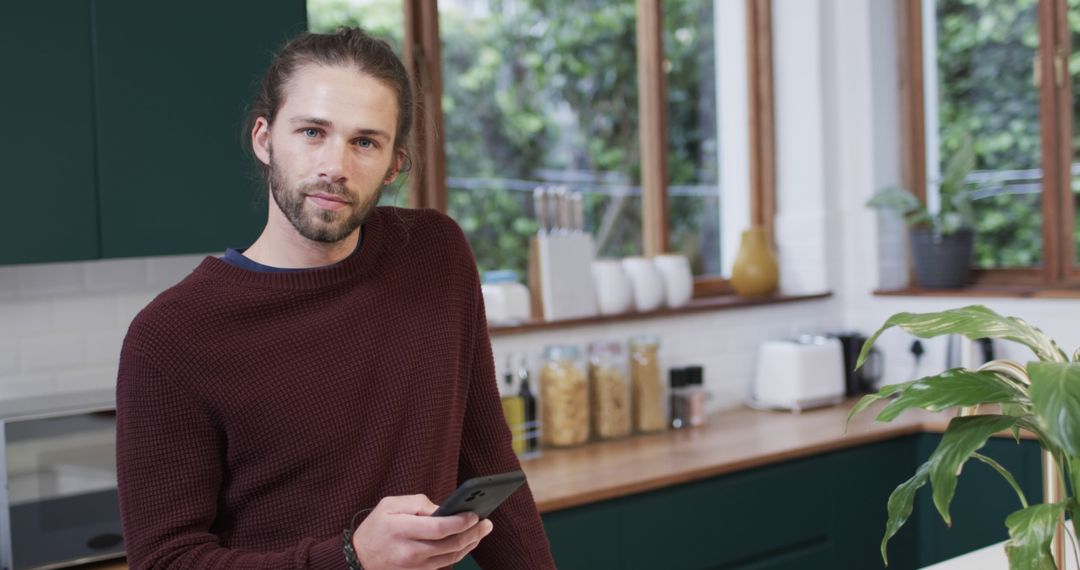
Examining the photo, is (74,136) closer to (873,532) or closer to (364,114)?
(364,114)

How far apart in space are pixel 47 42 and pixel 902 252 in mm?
3306

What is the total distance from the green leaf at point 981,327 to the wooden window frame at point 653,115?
2216mm

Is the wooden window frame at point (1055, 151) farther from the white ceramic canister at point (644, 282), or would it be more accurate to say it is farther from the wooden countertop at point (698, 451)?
the white ceramic canister at point (644, 282)

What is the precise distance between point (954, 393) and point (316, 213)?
37.9 inches

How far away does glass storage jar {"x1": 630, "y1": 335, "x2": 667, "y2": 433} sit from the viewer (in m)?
3.81

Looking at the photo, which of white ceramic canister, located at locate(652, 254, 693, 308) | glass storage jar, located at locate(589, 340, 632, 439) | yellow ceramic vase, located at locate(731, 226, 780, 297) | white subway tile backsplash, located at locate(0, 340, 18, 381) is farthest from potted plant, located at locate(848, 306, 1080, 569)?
yellow ceramic vase, located at locate(731, 226, 780, 297)

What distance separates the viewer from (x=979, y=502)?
367 cm

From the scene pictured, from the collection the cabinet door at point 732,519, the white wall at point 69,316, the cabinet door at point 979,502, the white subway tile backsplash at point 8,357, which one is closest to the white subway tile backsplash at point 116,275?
the white wall at point 69,316

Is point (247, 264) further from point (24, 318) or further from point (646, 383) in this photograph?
point (646, 383)

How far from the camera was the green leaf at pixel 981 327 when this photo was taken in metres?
1.45

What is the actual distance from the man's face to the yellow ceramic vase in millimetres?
2705

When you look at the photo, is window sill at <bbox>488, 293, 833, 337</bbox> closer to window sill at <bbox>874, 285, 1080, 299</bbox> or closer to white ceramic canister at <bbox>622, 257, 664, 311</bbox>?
white ceramic canister at <bbox>622, 257, 664, 311</bbox>

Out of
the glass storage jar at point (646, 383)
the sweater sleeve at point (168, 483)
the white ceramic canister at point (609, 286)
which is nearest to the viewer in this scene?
the sweater sleeve at point (168, 483)

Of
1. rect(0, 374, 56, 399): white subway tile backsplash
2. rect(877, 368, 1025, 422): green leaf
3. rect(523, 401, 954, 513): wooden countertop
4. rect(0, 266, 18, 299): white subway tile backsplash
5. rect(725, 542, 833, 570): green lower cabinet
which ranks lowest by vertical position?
rect(725, 542, 833, 570): green lower cabinet
